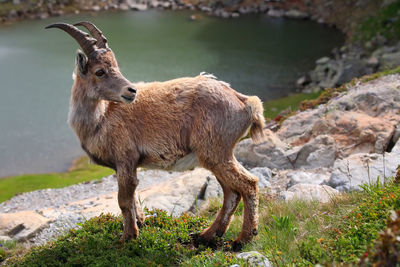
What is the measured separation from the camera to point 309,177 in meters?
9.29

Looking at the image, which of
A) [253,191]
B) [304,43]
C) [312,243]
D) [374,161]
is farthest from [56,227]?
[304,43]

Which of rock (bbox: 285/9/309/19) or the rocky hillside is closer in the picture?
the rocky hillside

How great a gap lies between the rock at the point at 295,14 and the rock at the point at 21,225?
30.8m

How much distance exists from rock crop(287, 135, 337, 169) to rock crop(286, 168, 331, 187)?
0.32 metres

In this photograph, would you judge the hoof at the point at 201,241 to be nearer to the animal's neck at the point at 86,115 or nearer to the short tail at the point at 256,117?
the short tail at the point at 256,117

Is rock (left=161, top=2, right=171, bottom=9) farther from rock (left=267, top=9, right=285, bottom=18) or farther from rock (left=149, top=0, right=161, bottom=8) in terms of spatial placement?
rock (left=267, top=9, right=285, bottom=18)

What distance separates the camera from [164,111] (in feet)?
21.2

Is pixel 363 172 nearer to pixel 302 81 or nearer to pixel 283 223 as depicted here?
pixel 283 223

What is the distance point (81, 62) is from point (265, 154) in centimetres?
602

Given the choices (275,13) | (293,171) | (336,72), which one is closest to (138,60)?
(336,72)

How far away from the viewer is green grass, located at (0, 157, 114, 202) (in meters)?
13.7

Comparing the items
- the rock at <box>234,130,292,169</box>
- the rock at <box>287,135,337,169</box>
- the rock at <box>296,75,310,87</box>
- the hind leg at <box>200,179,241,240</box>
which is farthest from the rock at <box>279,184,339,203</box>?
the rock at <box>296,75,310,87</box>

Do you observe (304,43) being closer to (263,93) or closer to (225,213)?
(263,93)

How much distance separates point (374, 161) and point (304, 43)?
22.4 m
